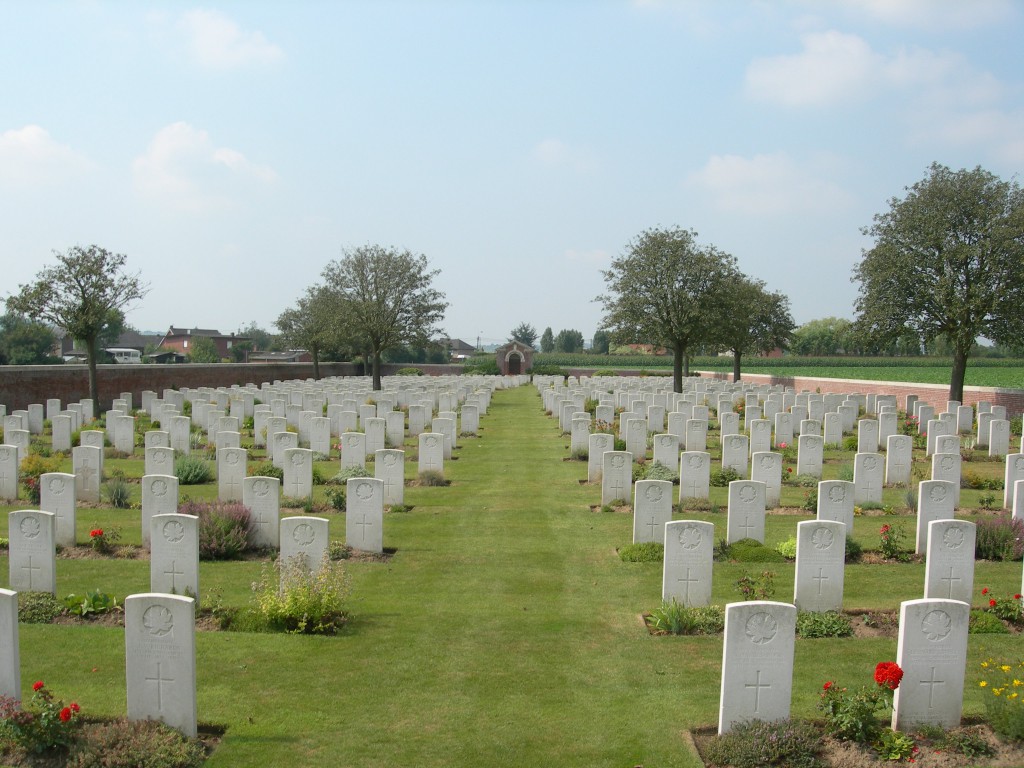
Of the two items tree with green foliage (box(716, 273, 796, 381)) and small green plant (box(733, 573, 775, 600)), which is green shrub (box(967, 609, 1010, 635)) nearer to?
small green plant (box(733, 573, 775, 600))

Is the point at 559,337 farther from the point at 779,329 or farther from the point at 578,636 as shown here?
the point at 578,636

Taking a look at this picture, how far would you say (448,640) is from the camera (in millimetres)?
8070

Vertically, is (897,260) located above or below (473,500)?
above

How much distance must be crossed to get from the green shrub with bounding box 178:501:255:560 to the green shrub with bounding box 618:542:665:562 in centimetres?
497

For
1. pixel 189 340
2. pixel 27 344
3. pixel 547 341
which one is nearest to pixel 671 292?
pixel 27 344

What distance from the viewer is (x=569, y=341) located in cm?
12481

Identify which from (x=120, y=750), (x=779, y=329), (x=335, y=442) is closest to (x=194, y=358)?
(x=779, y=329)

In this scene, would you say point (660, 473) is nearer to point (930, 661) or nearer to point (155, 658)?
point (930, 661)

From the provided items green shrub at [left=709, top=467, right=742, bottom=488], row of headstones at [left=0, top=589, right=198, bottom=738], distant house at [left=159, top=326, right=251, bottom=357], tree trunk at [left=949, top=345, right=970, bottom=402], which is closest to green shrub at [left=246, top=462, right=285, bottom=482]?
green shrub at [left=709, top=467, right=742, bottom=488]

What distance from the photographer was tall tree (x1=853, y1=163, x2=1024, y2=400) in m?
25.8

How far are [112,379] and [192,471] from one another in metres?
20.7

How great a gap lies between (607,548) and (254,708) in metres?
6.14

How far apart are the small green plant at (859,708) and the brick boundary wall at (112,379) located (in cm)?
2792

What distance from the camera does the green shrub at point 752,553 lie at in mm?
10945
